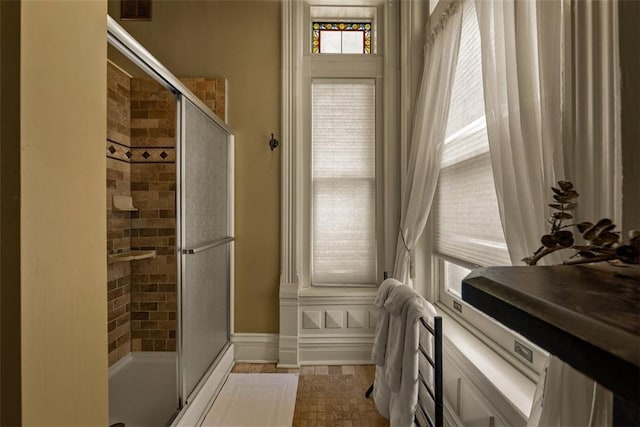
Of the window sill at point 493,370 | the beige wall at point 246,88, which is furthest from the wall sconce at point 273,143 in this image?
the window sill at point 493,370

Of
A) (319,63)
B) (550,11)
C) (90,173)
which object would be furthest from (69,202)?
(319,63)

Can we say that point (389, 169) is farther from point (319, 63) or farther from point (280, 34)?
point (280, 34)

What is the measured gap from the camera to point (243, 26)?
2434 mm

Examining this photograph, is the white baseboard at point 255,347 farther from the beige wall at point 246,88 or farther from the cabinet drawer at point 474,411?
the cabinet drawer at point 474,411

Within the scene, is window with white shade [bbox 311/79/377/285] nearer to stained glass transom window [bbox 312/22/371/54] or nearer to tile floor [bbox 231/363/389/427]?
stained glass transom window [bbox 312/22/371/54]

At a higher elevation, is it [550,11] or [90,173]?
[550,11]

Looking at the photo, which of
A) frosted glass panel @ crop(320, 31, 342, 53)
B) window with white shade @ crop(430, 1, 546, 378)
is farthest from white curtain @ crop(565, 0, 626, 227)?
frosted glass panel @ crop(320, 31, 342, 53)

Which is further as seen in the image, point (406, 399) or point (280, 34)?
point (280, 34)

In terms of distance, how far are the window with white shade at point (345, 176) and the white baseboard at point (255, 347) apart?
0.71 m

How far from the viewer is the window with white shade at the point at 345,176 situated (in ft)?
8.07

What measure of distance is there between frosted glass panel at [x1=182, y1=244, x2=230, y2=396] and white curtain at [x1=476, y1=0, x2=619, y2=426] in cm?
148

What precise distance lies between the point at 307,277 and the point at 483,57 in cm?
183

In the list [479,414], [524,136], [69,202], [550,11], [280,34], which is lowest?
[479,414]

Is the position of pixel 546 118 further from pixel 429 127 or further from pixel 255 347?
pixel 255 347
